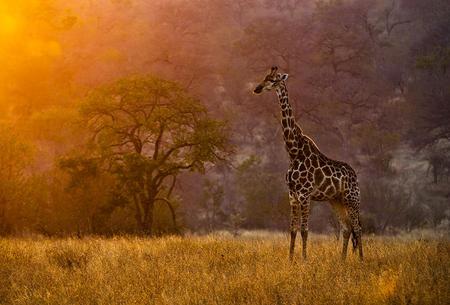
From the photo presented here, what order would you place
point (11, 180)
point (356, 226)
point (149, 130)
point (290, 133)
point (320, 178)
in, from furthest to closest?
point (11, 180), point (149, 130), point (290, 133), point (356, 226), point (320, 178)

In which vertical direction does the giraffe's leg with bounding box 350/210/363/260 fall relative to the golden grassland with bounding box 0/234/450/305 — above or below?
above

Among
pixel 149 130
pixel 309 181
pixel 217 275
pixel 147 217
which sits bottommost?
pixel 217 275

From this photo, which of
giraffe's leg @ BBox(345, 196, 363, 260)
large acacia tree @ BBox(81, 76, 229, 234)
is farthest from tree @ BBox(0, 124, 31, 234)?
giraffe's leg @ BBox(345, 196, 363, 260)

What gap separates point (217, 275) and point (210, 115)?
3466 cm

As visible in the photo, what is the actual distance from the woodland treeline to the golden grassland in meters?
9.06

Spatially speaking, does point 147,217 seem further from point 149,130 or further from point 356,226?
point 356,226

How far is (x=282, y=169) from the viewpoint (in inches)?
1732

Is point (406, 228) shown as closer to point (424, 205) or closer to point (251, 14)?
point (424, 205)

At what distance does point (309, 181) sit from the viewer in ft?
41.9

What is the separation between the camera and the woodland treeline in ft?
76.8

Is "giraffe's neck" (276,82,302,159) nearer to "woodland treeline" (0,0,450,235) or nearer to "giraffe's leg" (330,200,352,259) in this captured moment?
"giraffe's leg" (330,200,352,259)

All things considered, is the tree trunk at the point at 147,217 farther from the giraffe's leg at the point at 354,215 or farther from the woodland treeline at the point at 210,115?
the giraffe's leg at the point at 354,215

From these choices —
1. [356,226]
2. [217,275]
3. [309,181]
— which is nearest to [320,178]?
[309,181]

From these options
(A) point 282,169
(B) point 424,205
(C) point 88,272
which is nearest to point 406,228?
(B) point 424,205
